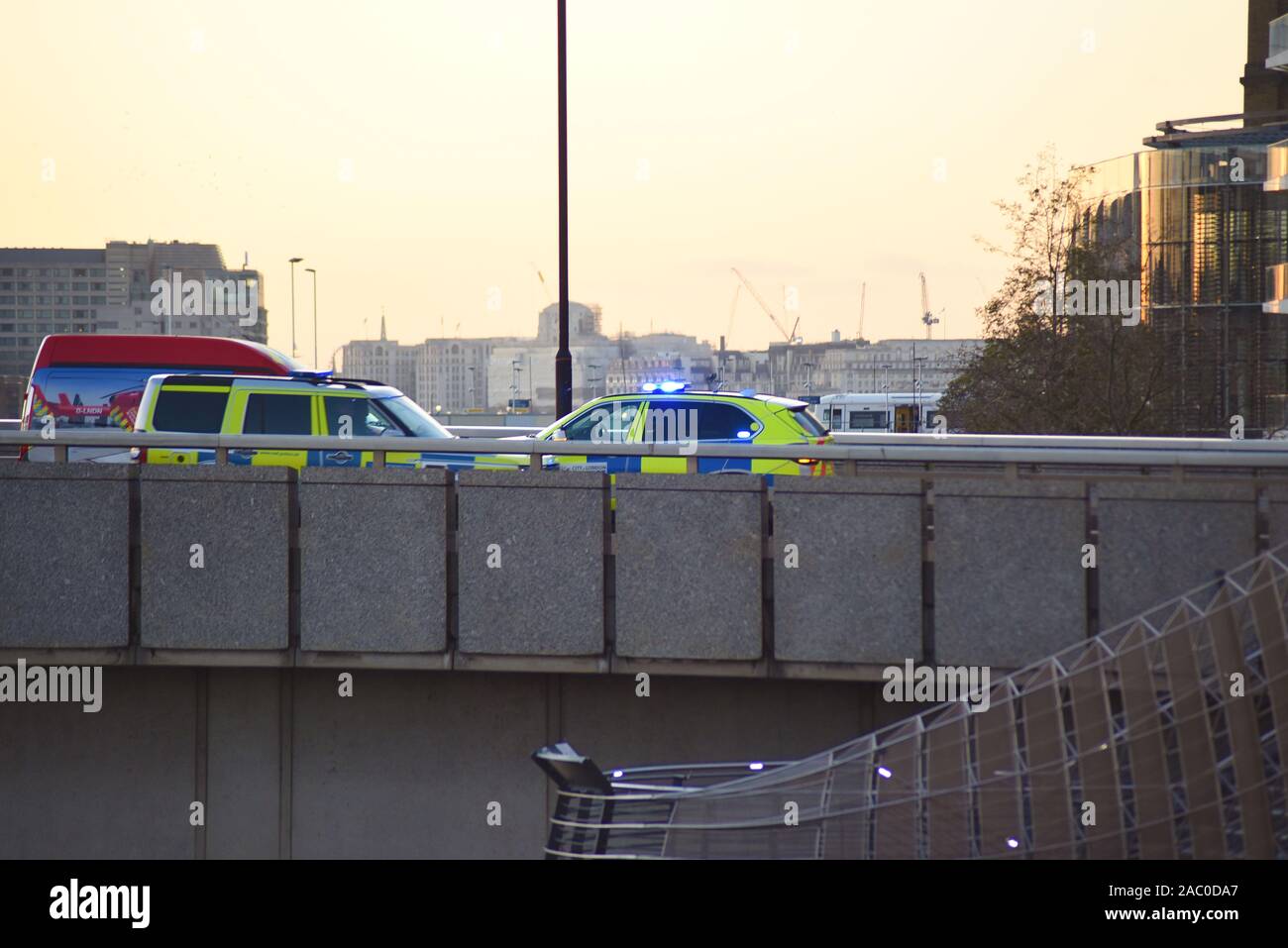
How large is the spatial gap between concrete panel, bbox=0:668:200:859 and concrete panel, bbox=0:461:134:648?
479 millimetres

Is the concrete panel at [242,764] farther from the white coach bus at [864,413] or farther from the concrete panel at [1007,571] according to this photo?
the white coach bus at [864,413]

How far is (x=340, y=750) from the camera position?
9.88 m

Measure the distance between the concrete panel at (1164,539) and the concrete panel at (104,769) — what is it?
5630 mm

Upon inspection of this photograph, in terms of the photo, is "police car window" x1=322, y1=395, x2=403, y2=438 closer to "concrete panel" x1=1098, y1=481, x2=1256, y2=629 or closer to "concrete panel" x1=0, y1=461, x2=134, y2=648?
"concrete panel" x1=0, y1=461, x2=134, y2=648

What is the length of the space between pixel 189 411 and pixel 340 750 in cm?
810

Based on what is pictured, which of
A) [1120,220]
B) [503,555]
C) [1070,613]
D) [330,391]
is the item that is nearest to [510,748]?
[503,555]

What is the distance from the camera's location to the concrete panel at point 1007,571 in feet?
29.6

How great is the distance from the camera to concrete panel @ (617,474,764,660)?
9344 millimetres

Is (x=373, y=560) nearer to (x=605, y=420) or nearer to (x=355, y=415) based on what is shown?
(x=355, y=415)

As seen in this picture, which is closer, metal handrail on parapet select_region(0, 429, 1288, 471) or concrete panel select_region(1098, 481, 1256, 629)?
concrete panel select_region(1098, 481, 1256, 629)

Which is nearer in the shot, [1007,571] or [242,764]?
[1007,571]

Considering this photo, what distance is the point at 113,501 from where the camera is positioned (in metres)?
9.85

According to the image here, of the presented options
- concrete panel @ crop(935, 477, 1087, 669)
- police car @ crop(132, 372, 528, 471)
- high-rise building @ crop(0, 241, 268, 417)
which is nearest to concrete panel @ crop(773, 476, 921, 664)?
concrete panel @ crop(935, 477, 1087, 669)

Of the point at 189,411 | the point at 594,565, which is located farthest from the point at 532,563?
the point at 189,411
